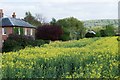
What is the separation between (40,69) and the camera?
199 inches

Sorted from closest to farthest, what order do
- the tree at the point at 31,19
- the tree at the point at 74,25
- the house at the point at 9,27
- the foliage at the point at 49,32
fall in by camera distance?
1. the house at the point at 9,27
2. the foliage at the point at 49,32
3. the tree at the point at 74,25
4. the tree at the point at 31,19

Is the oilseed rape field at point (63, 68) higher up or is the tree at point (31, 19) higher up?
the tree at point (31, 19)

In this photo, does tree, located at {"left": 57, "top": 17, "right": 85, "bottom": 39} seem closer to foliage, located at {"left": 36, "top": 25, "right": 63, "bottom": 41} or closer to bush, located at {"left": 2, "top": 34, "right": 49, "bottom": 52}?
foliage, located at {"left": 36, "top": 25, "right": 63, "bottom": 41}

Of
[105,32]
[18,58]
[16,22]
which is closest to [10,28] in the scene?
[16,22]

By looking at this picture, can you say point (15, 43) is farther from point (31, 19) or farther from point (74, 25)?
point (74, 25)

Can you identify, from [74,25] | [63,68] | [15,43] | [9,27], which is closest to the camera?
[63,68]

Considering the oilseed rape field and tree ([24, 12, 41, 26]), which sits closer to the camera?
the oilseed rape field

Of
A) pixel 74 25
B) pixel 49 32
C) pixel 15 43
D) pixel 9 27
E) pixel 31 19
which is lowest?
pixel 15 43

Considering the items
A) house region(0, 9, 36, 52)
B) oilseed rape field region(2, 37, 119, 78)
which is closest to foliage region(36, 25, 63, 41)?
house region(0, 9, 36, 52)

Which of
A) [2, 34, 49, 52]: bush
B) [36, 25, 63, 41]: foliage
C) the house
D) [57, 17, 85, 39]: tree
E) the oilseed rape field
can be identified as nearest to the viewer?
the oilseed rape field

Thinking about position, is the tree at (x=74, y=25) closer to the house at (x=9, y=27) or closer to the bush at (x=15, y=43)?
the house at (x=9, y=27)

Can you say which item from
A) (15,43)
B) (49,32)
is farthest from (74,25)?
(15,43)

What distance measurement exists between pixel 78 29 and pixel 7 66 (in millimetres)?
61268

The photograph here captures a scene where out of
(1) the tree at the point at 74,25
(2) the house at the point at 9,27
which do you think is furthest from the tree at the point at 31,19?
(2) the house at the point at 9,27
